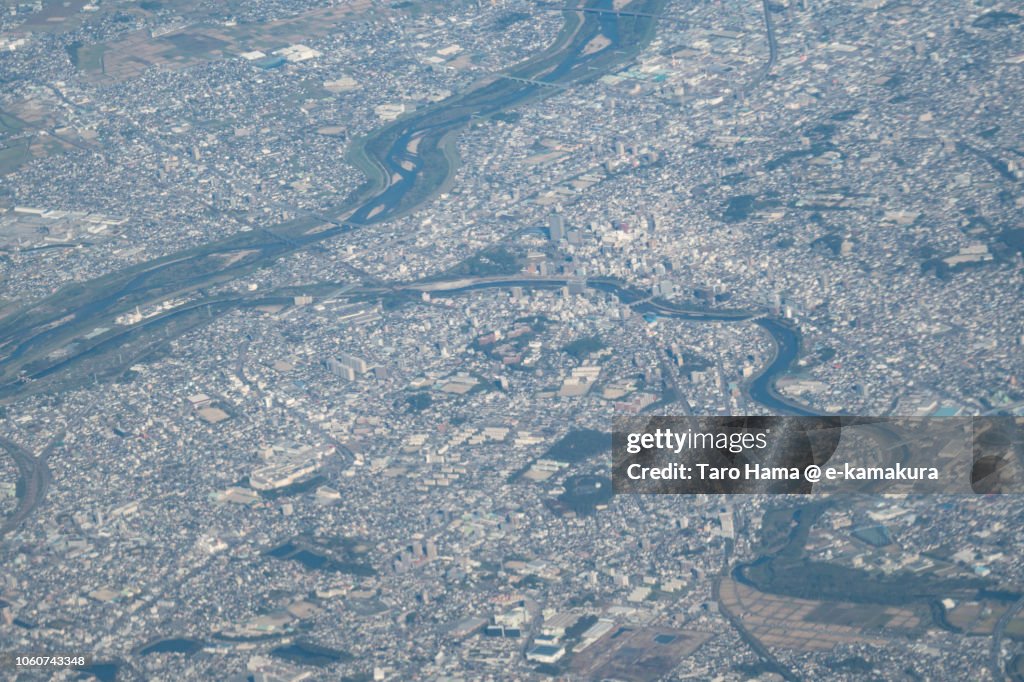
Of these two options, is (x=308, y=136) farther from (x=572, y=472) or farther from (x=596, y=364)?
(x=572, y=472)

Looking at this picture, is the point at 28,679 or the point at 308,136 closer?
the point at 28,679

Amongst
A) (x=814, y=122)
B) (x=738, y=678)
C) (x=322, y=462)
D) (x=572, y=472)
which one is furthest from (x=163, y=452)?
(x=814, y=122)

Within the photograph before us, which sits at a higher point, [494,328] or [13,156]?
[494,328]

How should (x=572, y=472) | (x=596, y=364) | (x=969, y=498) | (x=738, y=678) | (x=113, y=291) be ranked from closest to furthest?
(x=738, y=678) → (x=969, y=498) → (x=572, y=472) → (x=596, y=364) → (x=113, y=291)

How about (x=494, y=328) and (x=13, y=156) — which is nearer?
(x=494, y=328)

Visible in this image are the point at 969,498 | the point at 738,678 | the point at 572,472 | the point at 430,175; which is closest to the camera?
the point at 738,678

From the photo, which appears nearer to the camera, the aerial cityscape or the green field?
the aerial cityscape

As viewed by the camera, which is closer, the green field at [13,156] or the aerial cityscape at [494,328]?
the aerial cityscape at [494,328]
